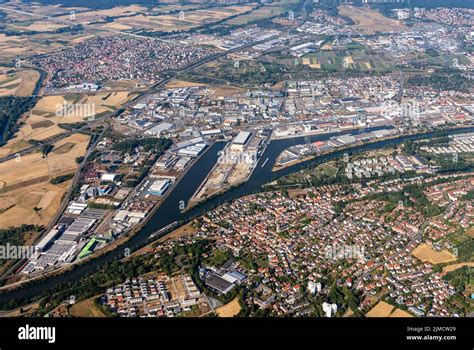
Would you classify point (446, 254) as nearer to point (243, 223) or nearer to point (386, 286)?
point (386, 286)

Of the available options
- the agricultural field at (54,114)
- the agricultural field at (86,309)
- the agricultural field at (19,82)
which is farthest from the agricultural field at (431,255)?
the agricultural field at (19,82)

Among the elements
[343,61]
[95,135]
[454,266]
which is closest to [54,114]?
[95,135]

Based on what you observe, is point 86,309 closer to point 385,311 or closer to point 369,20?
point 385,311

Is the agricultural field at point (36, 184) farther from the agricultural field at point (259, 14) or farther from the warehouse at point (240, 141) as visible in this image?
the agricultural field at point (259, 14)

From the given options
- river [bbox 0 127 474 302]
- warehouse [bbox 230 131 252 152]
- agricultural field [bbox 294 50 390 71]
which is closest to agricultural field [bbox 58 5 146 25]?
agricultural field [bbox 294 50 390 71]

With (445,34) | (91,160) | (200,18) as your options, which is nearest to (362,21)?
(445,34)

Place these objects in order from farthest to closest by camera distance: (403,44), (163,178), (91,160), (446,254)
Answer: (403,44), (91,160), (163,178), (446,254)
